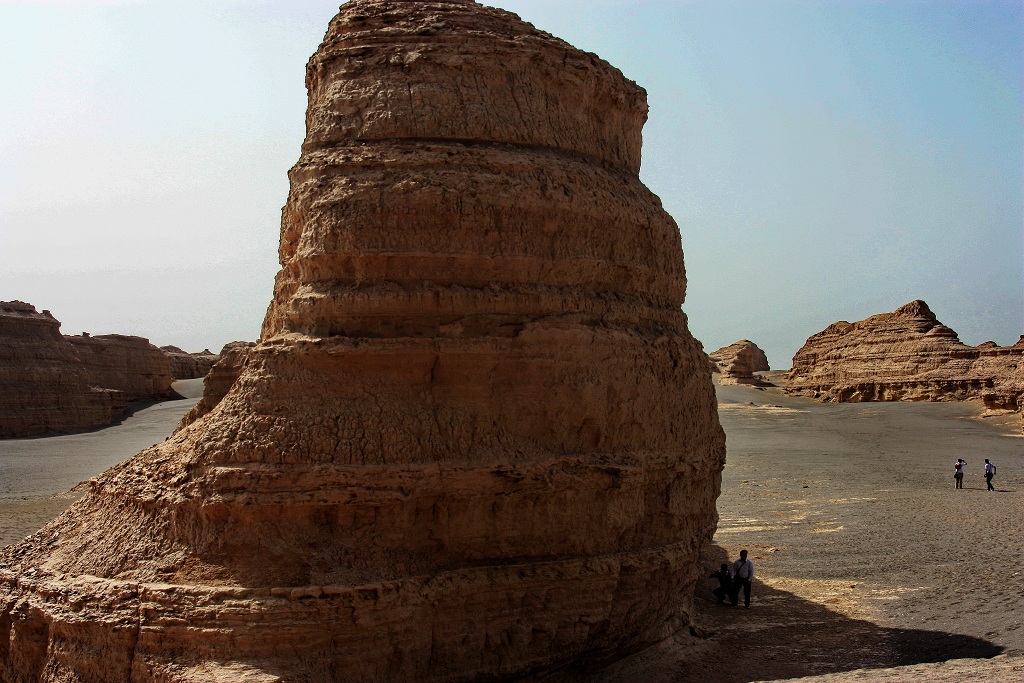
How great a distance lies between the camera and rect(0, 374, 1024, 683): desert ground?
9086mm

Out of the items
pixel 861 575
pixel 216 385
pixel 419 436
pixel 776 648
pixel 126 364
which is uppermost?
pixel 126 364

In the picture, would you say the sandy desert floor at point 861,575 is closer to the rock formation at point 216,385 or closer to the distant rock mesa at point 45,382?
the rock formation at point 216,385

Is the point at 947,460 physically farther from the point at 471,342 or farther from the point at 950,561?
the point at 471,342

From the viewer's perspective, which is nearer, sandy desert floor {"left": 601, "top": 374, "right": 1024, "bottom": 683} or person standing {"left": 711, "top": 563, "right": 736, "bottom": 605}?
sandy desert floor {"left": 601, "top": 374, "right": 1024, "bottom": 683}

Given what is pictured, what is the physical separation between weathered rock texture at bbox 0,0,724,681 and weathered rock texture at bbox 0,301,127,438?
96.0 ft

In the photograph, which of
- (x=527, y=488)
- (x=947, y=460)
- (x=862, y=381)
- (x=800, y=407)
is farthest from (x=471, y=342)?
(x=862, y=381)

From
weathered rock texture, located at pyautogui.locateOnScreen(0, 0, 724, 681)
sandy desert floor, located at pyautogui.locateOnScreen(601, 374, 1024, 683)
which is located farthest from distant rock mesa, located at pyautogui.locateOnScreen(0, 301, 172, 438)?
weathered rock texture, located at pyautogui.locateOnScreen(0, 0, 724, 681)

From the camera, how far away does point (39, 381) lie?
34688 millimetres

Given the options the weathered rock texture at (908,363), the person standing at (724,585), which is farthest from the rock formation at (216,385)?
the weathered rock texture at (908,363)

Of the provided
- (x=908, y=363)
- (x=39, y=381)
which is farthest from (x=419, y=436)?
(x=908, y=363)

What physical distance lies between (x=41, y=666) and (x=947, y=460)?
2469 centimetres

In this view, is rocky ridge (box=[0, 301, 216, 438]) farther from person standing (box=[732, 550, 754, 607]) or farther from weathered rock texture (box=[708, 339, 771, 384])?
weathered rock texture (box=[708, 339, 771, 384])

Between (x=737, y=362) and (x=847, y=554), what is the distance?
1738 inches

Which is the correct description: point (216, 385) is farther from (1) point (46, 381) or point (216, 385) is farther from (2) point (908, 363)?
(2) point (908, 363)
